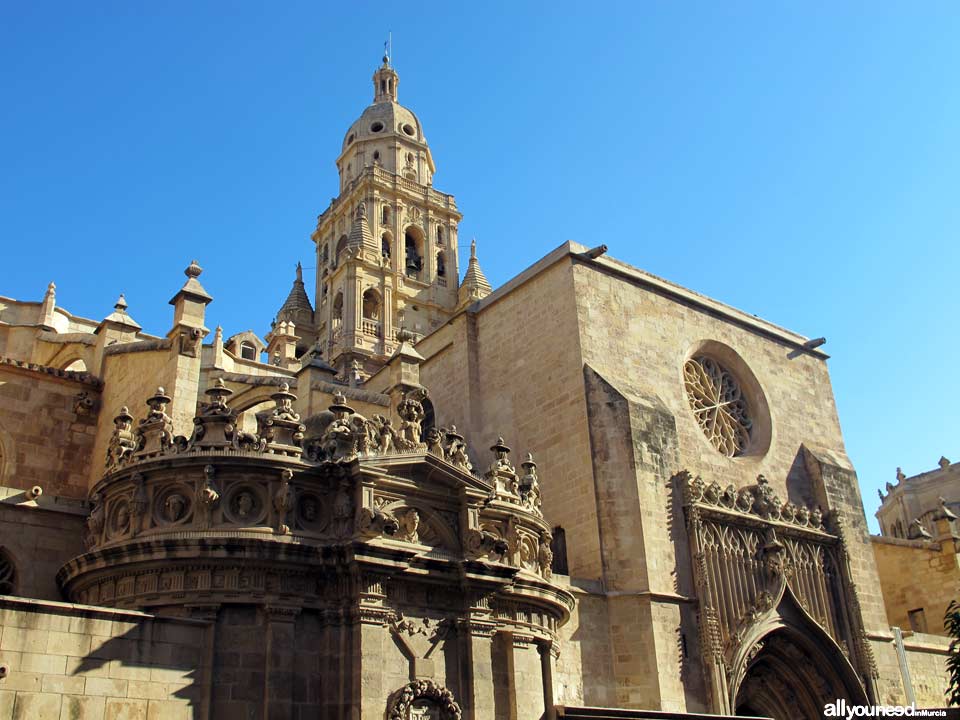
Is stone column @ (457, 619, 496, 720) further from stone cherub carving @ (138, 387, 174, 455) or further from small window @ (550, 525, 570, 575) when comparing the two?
small window @ (550, 525, 570, 575)

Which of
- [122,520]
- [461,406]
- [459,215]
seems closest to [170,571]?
[122,520]

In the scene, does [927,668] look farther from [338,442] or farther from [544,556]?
[338,442]

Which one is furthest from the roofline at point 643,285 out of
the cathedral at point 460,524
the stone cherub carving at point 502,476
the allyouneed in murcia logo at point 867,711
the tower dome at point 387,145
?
the tower dome at point 387,145

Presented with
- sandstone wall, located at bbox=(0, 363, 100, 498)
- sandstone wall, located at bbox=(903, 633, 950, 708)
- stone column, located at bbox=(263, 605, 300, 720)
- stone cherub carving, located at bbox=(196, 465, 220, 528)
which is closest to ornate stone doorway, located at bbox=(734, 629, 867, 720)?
sandstone wall, located at bbox=(903, 633, 950, 708)

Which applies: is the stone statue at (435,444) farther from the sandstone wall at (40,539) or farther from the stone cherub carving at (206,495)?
the sandstone wall at (40,539)

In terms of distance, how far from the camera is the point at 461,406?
2294 cm

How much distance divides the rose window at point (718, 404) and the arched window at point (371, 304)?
1006 inches

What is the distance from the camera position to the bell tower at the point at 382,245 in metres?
46.3

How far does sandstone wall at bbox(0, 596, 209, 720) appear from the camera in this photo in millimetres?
10367

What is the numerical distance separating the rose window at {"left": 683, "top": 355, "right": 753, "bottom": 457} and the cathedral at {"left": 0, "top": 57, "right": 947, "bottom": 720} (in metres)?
0.08

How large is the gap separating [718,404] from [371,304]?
26840 mm

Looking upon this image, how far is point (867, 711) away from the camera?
19797 millimetres

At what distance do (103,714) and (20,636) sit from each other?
124cm

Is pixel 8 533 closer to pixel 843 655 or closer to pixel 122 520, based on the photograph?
pixel 122 520
